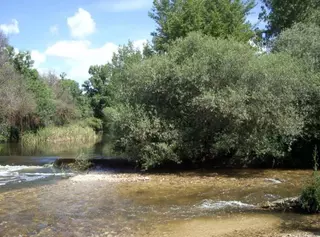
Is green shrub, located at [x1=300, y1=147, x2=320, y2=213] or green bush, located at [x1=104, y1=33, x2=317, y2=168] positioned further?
green bush, located at [x1=104, y1=33, x2=317, y2=168]

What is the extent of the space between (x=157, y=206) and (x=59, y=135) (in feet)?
119

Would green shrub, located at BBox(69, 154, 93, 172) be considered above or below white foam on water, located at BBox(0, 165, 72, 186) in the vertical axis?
above

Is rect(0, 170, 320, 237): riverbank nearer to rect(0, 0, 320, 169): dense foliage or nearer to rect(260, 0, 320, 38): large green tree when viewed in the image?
rect(0, 0, 320, 169): dense foliage

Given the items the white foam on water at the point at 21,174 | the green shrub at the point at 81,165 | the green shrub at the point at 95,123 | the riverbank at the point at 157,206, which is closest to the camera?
the riverbank at the point at 157,206

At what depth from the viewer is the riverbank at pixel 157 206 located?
1277cm

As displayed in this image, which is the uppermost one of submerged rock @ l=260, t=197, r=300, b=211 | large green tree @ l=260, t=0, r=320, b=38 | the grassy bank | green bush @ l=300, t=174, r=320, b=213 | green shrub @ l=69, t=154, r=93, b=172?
large green tree @ l=260, t=0, r=320, b=38

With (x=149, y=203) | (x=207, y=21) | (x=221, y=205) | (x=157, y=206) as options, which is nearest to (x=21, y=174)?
(x=149, y=203)

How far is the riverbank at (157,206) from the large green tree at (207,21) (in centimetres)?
1575

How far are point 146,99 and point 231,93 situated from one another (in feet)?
18.4

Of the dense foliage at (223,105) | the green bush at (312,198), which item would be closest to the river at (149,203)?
the green bush at (312,198)

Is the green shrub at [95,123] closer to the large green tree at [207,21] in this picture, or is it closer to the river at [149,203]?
the large green tree at [207,21]

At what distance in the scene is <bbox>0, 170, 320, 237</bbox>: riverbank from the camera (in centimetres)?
1277

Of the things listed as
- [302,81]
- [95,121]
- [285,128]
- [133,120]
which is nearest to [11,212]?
[133,120]

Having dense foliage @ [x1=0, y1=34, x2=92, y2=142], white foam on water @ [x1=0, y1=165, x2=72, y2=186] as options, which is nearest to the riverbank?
white foam on water @ [x1=0, y1=165, x2=72, y2=186]
